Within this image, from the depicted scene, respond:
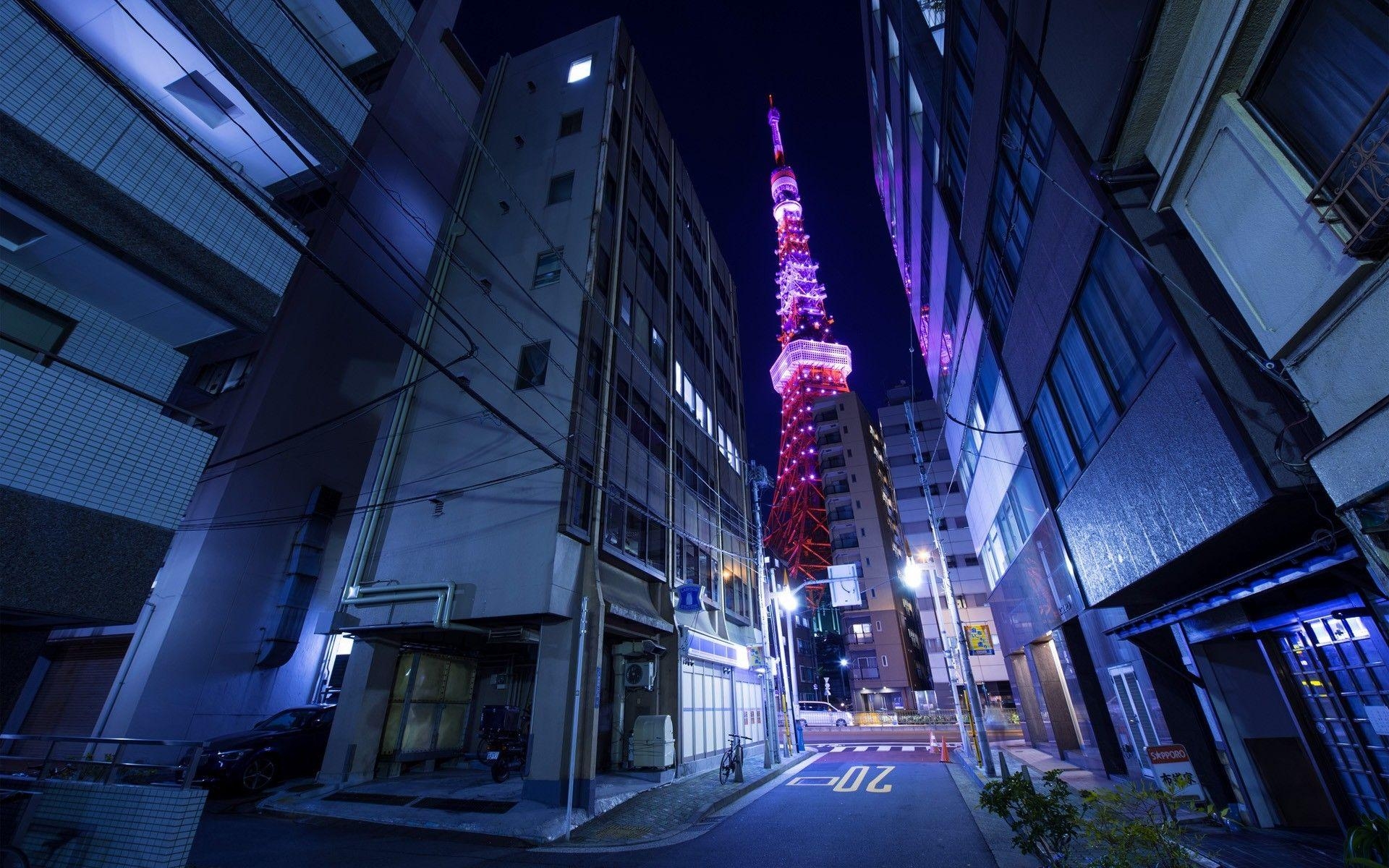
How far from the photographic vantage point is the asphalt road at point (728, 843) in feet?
25.3

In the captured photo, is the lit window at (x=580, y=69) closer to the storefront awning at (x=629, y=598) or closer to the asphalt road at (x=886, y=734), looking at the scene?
the storefront awning at (x=629, y=598)

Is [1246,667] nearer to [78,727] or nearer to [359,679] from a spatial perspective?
[359,679]

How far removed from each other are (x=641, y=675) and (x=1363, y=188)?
51.9ft

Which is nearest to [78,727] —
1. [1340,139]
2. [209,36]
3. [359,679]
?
[359,679]

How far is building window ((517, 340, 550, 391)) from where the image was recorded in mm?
15227

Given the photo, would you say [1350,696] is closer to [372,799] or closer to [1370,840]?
[1370,840]

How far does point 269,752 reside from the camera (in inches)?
505

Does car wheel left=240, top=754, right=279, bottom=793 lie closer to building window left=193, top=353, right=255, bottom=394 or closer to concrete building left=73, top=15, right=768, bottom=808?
concrete building left=73, top=15, right=768, bottom=808

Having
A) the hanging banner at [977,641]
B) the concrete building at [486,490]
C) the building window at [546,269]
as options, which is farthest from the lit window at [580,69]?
the hanging banner at [977,641]

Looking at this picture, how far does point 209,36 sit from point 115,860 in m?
11.2

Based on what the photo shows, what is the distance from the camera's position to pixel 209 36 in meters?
8.47

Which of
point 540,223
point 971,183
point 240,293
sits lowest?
point 240,293

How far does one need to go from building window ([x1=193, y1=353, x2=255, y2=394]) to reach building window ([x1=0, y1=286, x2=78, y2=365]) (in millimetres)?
14712

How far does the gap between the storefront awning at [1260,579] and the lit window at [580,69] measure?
24.8 metres
